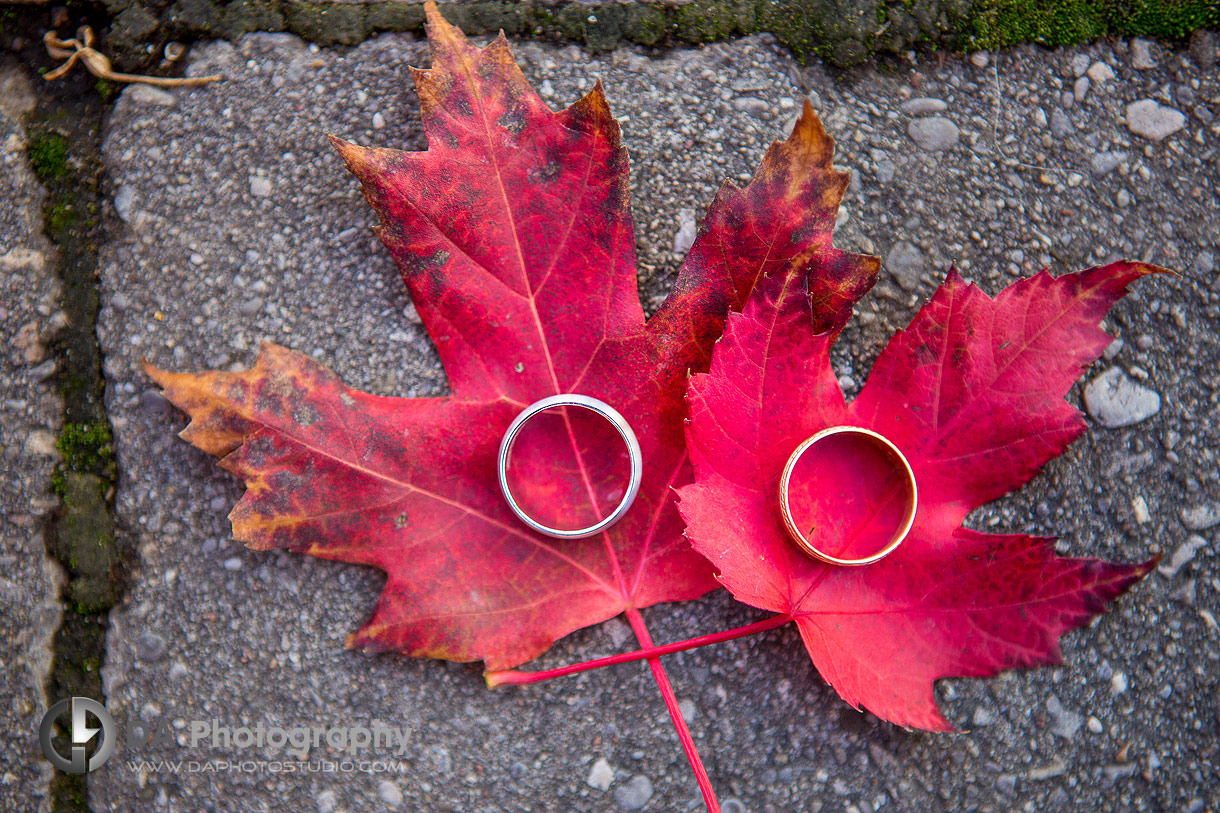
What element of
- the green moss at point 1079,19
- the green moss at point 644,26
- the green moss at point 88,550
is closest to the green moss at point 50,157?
the green moss at point 88,550

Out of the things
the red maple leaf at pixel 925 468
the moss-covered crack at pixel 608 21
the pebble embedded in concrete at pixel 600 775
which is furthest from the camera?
the moss-covered crack at pixel 608 21

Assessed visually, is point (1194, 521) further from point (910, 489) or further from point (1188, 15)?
point (1188, 15)

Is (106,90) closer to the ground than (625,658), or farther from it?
farther from it

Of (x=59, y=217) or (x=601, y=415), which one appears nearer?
(x=601, y=415)

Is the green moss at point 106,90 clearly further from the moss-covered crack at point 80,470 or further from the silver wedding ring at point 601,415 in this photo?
the silver wedding ring at point 601,415

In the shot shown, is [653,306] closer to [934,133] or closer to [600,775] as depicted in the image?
[934,133]

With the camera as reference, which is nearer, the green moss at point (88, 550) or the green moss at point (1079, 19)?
the green moss at point (88, 550)

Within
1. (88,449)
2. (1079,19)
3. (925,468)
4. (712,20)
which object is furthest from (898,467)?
(88,449)
